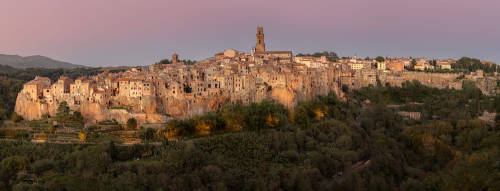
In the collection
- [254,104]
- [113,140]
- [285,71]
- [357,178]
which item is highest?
[285,71]

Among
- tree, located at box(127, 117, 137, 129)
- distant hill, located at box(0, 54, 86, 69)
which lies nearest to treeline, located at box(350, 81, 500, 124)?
tree, located at box(127, 117, 137, 129)

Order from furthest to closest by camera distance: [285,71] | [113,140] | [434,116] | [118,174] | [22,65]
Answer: [22,65]
[434,116]
[285,71]
[113,140]
[118,174]

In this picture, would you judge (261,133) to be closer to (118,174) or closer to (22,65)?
(118,174)

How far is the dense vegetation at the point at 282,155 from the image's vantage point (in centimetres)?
1970

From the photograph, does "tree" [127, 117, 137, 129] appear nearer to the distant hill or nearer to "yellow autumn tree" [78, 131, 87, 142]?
"yellow autumn tree" [78, 131, 87, 142]

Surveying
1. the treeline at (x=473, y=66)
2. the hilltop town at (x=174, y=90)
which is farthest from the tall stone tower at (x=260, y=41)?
the treeline at (x=473, y=66)

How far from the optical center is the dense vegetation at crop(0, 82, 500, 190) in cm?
1970

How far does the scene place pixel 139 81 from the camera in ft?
92.0

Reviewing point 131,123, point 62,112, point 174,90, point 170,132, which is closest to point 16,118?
point 62,112

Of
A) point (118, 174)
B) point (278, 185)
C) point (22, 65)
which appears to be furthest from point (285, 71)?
point (22, 65)

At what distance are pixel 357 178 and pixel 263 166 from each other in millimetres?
5061

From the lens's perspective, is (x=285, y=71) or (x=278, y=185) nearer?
(x=278, y=185)

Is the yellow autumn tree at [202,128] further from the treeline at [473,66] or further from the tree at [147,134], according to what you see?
the treeline at [473,66]

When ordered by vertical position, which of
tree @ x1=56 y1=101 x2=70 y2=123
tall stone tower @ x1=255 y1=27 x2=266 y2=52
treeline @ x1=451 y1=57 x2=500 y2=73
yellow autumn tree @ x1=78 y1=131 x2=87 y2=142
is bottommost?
yellow autumn tree @ x1=78 y1=131 x2=87 y2=142
